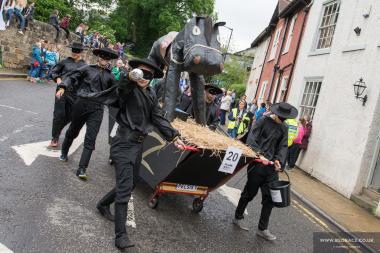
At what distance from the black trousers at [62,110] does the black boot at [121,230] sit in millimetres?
3595

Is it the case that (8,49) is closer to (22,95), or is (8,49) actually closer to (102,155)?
(22,95)

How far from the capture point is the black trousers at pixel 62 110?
8.21 meters

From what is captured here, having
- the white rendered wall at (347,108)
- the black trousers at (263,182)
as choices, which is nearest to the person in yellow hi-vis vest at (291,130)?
the white rendered wall at (347,108)

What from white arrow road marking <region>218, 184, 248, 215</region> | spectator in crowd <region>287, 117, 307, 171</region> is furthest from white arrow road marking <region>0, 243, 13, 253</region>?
Result: spectator in crowd <region>287, 117, 307, 171</region>

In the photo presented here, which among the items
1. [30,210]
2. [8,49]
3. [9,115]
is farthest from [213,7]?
[30,210]

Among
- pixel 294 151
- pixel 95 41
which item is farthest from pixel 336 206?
pixel 95 41

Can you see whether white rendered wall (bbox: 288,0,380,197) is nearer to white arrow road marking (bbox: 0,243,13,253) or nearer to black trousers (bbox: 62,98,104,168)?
black trousers (bbox: 62,98,104,168)

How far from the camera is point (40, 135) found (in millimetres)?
9422

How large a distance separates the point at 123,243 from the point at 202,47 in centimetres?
289

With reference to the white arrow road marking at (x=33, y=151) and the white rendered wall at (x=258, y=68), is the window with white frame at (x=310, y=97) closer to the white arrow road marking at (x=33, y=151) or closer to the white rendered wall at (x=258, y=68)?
the white arrow road marking at (x=33, y=151)

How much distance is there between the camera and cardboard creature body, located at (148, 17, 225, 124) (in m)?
6.34

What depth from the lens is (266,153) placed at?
6.75 m

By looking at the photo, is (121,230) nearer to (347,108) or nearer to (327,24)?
(347,108)

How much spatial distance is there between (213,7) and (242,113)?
40.3 meters
